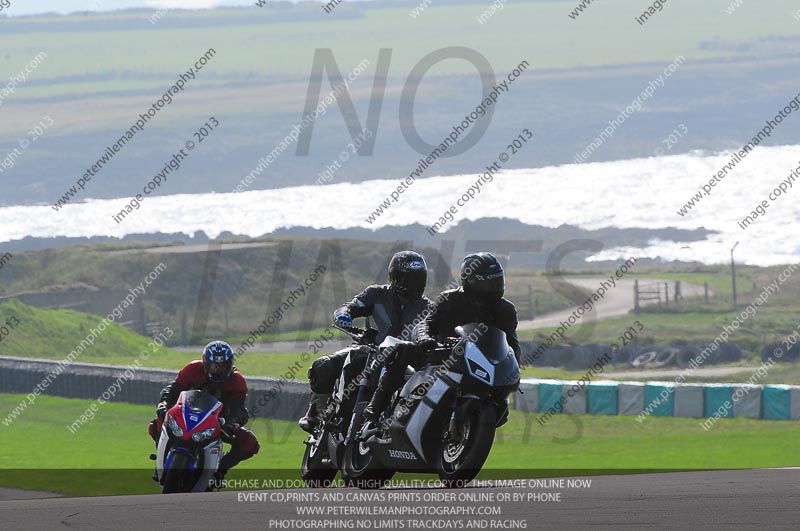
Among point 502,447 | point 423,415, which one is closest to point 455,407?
point 423,415

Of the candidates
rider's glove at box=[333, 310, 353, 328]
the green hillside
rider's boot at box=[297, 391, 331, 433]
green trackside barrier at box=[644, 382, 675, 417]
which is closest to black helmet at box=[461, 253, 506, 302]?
rider's glove at box=[333, 310, 353, 328]

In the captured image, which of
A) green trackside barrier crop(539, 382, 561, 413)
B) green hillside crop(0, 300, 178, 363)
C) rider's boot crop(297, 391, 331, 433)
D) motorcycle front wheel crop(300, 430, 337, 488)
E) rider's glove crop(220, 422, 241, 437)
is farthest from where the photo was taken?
green hillside crop(0, 300, 178, 363)

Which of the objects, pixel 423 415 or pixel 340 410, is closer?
pixel 423 415

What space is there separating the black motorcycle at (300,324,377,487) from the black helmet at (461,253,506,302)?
157 cm

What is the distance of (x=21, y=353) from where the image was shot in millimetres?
58875

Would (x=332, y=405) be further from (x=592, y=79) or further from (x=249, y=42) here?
(x=249, y=42)

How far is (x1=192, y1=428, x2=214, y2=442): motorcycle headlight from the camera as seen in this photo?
1495 cm

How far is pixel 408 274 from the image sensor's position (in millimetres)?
15109

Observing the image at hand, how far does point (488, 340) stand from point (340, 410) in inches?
111

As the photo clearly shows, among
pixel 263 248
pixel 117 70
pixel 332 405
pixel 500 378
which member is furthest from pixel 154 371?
pixel 117 70

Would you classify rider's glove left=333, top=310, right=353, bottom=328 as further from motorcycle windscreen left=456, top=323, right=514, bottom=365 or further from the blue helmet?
motorcycle windscreen left=456, top=323, right=514, bottom=365

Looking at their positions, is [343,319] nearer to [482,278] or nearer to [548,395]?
[482,278]

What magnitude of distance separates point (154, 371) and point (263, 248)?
39.4 metres

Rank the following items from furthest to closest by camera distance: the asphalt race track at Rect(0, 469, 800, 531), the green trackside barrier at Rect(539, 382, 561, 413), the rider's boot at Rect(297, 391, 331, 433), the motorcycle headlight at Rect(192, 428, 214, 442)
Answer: the green trackside barrier at Rect(539, 382, 561, 413)
the rider's boot at Rect(297, 391, 331, 433)
the motorcycle headlight at Rect(192, 428, 214, 442)
the asphalt race track at Rect(0, 469, 800, 531)
